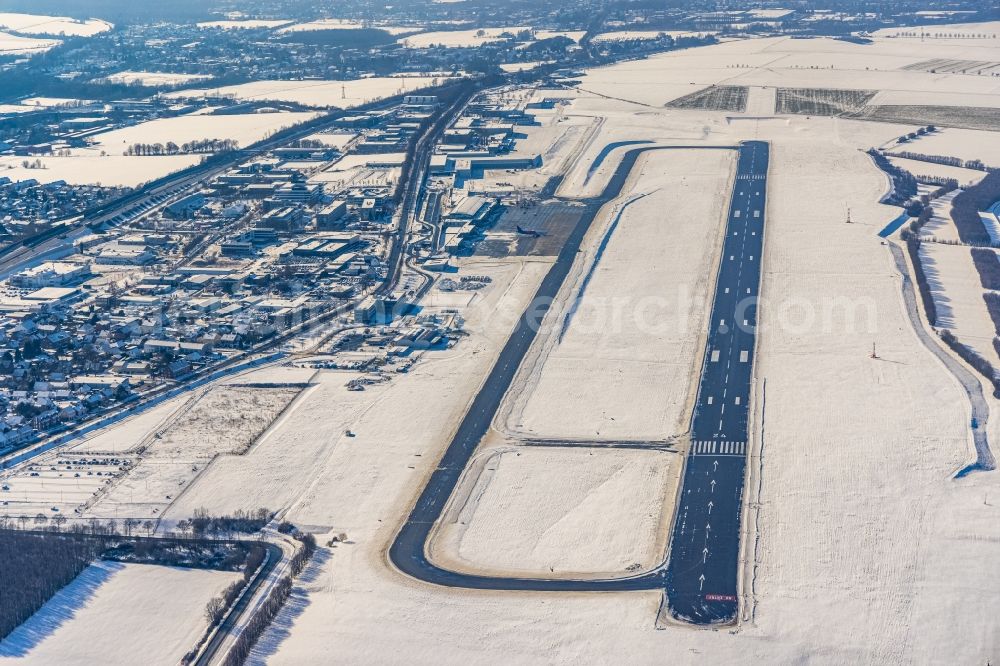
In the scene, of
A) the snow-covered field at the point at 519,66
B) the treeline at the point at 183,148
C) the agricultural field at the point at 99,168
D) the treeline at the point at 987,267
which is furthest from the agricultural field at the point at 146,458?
the snow-covered field at the point at 519,66

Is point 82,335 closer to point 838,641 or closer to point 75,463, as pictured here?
point 75,463

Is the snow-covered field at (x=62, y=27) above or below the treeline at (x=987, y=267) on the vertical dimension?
above

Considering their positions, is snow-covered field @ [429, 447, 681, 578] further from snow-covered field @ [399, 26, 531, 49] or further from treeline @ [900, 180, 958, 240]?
snow-covered field @ [399, 26, 531, 49]

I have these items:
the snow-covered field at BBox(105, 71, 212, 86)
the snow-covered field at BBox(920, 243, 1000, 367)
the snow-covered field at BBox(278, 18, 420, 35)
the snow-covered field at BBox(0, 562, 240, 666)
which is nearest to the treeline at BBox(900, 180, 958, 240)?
the snow-covered field at BBox(920, 243, 1000, 367)

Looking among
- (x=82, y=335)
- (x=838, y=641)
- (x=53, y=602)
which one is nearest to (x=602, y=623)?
(x=838, y=641)

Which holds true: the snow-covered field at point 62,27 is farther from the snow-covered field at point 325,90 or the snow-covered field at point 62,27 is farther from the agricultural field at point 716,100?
the agricultural field at point 716,100
